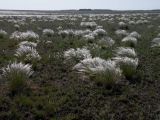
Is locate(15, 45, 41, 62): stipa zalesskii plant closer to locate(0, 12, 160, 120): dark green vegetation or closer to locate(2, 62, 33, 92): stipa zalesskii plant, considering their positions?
locate(0, 12, 160, 120): dark green vegetation

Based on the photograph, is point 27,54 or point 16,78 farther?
point 27,54

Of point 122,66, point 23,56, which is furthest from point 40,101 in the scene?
point 23,56

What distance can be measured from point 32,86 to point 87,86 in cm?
174

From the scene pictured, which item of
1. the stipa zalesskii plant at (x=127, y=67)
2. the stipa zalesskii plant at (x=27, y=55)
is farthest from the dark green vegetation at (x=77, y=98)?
the stipa zalesskii plant at (x=27, y=55)

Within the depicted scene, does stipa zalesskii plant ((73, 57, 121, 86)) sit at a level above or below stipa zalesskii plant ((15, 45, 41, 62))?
above

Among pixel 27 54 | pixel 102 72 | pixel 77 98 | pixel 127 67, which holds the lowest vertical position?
pixel 77 98

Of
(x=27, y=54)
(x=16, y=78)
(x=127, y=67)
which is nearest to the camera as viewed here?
(x=16, y=78)

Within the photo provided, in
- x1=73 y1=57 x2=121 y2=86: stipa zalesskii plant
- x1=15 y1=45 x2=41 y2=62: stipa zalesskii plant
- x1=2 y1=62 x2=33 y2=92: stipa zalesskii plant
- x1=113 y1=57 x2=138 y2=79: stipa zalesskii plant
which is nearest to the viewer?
x1=2 y1=62 x2=33 y2=92: stipa zalesskii plant

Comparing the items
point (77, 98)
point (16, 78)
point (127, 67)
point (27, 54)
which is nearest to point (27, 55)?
point (27, 54)

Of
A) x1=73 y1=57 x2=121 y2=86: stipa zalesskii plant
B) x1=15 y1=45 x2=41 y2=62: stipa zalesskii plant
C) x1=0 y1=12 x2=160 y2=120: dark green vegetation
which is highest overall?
x1=73 y1=57 x2=121 y2=86: stipa zalesskii plant

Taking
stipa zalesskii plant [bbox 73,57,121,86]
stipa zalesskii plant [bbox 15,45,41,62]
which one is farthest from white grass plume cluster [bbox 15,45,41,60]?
stipa zalesskii plant [bbox 73,57,121,86]

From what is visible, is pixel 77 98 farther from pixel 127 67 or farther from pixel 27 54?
pixel 27 54

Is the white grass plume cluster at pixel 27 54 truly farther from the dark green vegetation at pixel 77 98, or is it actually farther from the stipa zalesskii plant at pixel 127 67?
the stipa zalesskii plant at pixel 127 67

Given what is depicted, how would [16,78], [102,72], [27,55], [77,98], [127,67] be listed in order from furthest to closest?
1. [27,55]
2. [127,67]
3. [102,72]
4. [16,78]
5. [77,98]
